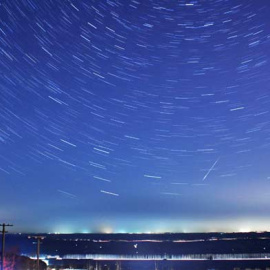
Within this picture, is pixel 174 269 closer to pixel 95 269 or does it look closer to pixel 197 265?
pixel 197 265

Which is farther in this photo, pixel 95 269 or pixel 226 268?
pixel 226 268

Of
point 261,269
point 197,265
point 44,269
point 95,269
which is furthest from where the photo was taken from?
point 197,265

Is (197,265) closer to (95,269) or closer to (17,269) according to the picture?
(95,269)

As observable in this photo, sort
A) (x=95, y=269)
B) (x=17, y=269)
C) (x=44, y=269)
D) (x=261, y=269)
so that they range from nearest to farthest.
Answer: (x=17, y=269), (x=44, y=269), (x=95, y=269), (x=261, y=269)

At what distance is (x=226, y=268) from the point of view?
9756cm

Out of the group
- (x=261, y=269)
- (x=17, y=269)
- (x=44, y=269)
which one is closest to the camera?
(x=17, y=269)

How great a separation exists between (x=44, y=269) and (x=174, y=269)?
42.9 metres

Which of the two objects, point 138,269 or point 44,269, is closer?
point 44,269

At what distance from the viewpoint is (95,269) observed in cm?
8038

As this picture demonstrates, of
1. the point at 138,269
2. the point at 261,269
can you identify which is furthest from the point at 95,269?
the point at 261,269

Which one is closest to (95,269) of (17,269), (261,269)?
(17,269)

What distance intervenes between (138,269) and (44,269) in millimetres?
38711

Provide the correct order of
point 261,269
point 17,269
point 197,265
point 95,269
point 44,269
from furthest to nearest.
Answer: point 197,265
point 261,269
point 95,269
point 44,269
point 17,269

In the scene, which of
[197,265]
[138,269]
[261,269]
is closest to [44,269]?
[138,269]
